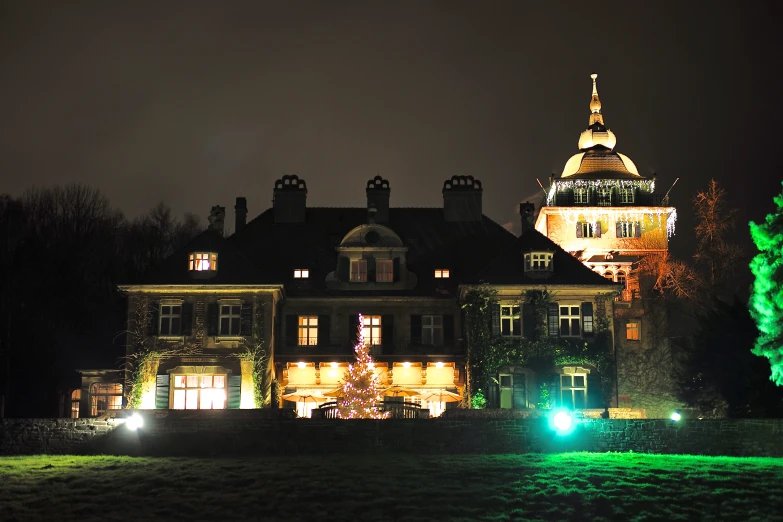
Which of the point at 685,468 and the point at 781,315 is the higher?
the point at 781,315

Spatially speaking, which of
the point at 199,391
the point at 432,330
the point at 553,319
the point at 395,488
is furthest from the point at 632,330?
the point at 395,488

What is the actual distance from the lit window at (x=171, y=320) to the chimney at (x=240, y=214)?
10375mm

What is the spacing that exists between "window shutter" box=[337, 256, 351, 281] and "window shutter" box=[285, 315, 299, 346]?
2850 millimetres

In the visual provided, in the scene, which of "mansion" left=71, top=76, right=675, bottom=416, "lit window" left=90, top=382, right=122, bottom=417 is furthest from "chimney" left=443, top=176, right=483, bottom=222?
"lit window" left=90, top=382, right=122, bottom=417

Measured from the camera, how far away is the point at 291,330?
153 ft

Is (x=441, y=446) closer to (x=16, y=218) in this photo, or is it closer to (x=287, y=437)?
(x=287, y=437)

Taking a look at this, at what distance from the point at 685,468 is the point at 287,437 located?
13.0m

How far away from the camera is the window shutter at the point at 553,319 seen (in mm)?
44438

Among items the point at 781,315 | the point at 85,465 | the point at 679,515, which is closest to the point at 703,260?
the point at 781,315

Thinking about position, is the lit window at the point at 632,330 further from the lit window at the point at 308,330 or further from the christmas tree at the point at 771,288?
the christmas tree at the point at 771,288

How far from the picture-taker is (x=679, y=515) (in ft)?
78.0

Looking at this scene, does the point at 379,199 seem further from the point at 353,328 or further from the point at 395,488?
the point at 395,488

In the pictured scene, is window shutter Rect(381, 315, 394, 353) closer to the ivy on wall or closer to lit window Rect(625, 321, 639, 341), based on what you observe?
the ivy on wall

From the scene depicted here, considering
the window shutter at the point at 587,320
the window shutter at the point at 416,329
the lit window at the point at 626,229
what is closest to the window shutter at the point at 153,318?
the window shutter at the point at 416,329
